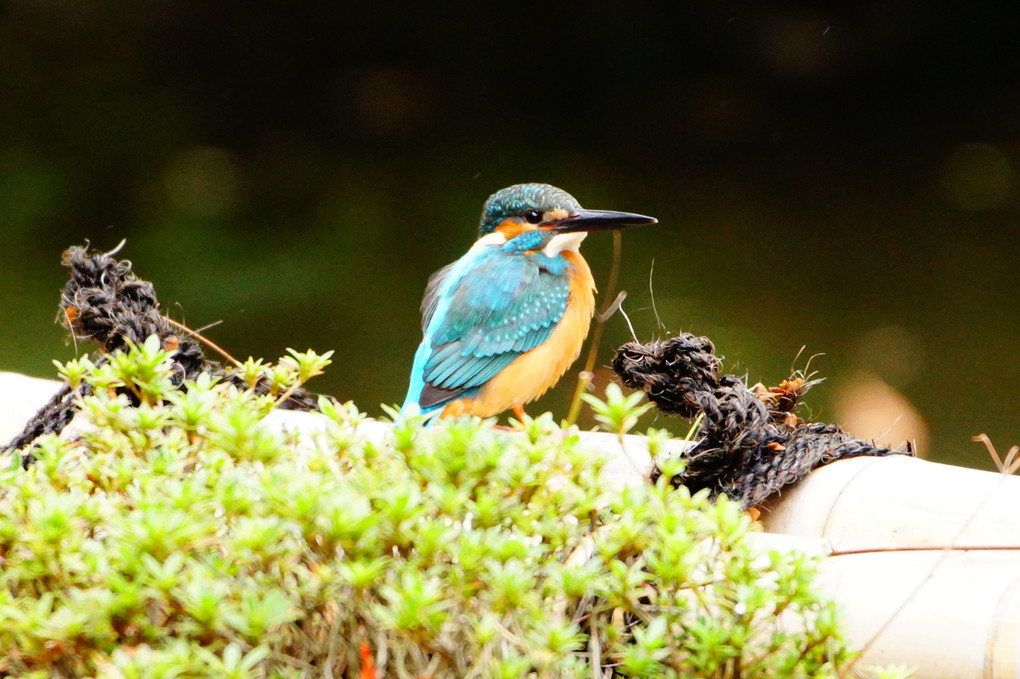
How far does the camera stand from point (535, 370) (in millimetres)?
2529

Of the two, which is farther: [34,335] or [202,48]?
[202,48]

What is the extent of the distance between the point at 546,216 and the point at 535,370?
0.41 metres

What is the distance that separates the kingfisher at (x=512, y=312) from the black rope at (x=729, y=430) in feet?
2.38

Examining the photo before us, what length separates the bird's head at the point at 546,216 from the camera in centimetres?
261

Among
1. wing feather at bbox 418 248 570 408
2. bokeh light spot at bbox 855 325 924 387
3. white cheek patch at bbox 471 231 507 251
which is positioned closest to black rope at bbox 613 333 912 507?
wing feather at bbox 418 248 570 408

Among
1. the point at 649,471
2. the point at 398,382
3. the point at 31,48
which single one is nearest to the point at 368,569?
the point at 649,471

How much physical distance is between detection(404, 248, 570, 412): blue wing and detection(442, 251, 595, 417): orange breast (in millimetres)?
23

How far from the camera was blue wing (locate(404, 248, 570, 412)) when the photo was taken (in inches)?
95.7

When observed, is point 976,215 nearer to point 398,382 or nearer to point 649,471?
point 398,382

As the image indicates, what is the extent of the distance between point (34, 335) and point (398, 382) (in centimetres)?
138

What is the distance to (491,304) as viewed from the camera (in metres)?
2.51

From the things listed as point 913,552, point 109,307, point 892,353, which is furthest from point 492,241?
point 892,353

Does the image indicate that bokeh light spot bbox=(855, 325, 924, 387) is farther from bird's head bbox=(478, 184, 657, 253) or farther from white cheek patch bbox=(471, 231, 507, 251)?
white cheek patch bbox=(471, 231, 507, 251)

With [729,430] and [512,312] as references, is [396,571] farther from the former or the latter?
[512,312]
